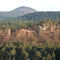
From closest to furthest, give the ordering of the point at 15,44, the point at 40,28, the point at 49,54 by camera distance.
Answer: the point at 49,54 < the point at 15,44 < the point at 40,28

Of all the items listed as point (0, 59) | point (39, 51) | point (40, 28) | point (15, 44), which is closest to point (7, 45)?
point (15, 44)

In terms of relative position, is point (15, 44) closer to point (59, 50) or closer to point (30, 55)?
point (30, 55)

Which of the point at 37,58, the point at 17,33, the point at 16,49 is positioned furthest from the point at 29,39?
the point at 37,58

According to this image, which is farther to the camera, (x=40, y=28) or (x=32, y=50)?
(x=40, y=28)

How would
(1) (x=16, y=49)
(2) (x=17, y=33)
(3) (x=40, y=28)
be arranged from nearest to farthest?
1. (1) (x=16, y=49)
2. (2) (x=17, y=33)
3. (3) (x=40, y=28)

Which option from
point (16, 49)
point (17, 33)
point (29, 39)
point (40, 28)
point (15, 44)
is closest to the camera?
point (16, 49)

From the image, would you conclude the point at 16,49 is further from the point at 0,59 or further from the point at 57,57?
the point at 57,57

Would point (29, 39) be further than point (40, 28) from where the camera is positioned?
No

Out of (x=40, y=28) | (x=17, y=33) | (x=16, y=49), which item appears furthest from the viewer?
(x=40, y=28)

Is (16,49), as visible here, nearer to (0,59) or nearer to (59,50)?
(0,59)
